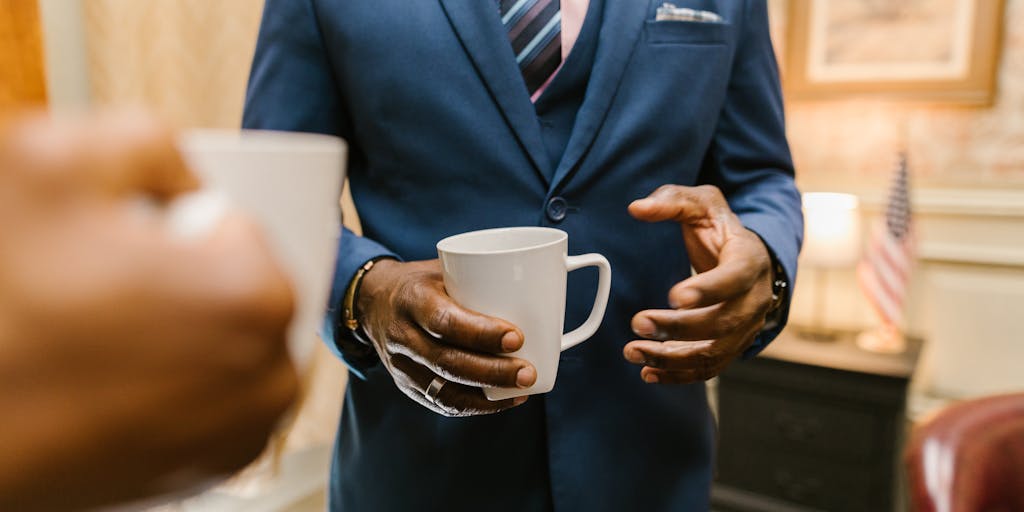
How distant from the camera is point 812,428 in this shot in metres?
2.10

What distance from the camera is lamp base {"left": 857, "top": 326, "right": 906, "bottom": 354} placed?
215 cm

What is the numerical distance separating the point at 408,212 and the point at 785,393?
179 centimetres

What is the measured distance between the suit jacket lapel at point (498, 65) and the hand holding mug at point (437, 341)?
0.18 meters

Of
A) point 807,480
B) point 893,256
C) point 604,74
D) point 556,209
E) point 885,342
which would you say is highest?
point 604,74

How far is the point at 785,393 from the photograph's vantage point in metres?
2.14

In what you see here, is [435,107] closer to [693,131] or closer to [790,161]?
[693,131]

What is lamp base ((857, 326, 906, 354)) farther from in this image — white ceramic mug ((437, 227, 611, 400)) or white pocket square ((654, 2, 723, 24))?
white ceramic mug ((437, 227, 611, 400))

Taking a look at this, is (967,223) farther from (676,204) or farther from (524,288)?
(524,288)

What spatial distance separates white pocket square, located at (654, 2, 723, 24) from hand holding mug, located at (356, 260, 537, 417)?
0.36 metres

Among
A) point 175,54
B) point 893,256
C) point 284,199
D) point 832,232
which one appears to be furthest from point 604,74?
point 893,256

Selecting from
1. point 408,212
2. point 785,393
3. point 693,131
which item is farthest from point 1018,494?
point 785,393

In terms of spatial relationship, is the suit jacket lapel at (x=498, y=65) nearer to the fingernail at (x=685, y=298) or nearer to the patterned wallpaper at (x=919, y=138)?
Answer: the fingernail at (x=685, y=298)

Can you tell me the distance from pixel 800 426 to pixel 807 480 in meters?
0.17

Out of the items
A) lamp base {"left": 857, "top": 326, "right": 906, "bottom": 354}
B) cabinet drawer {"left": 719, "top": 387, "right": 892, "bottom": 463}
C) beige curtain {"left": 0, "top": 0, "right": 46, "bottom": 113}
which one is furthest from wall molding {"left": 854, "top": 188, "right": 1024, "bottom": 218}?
beige curtain {"left": 0, "top": 0, "right": 46, "bottom": 113}
